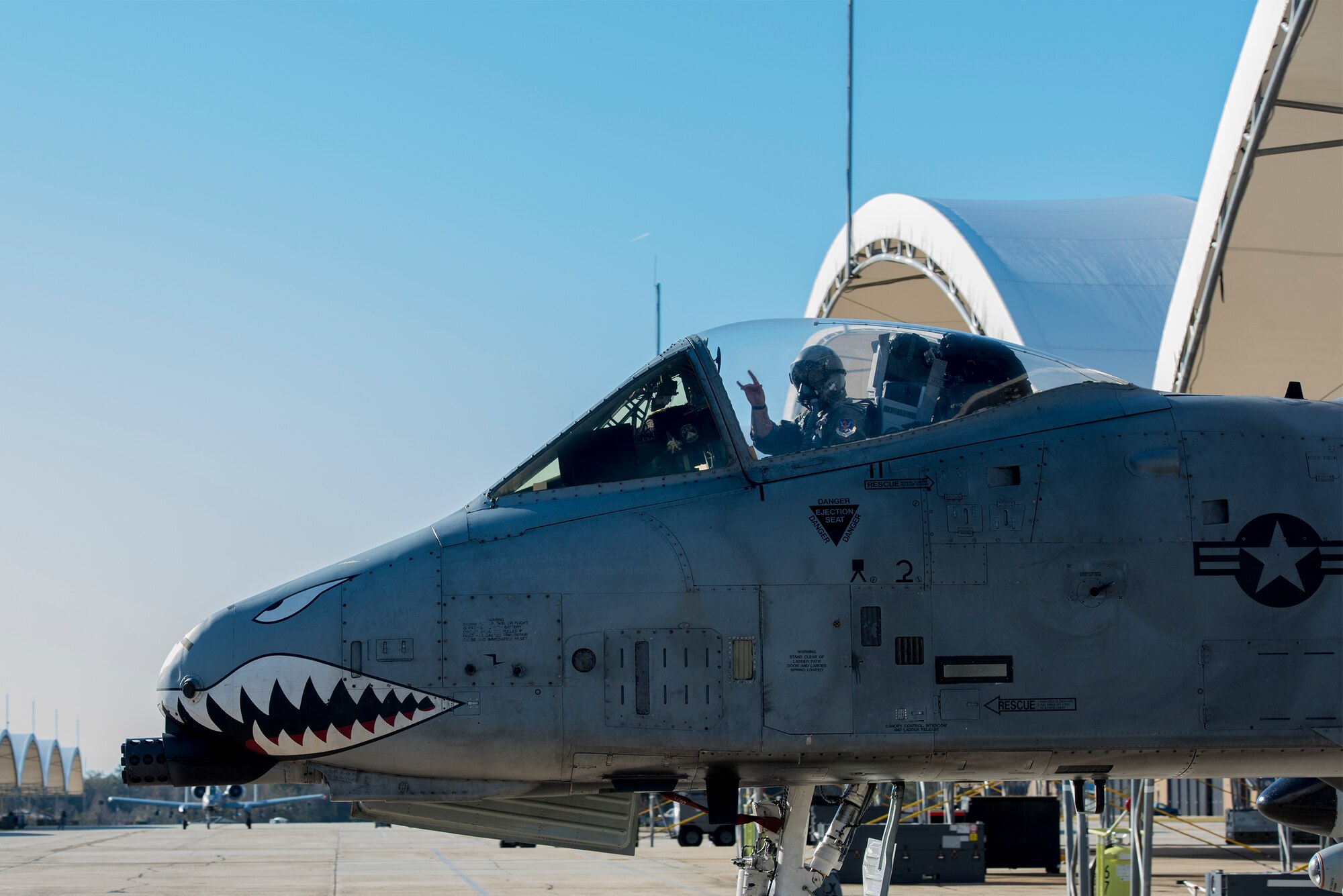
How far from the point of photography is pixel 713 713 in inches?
254

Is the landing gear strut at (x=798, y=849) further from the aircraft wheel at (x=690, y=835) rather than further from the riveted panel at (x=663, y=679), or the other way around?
the riveted panel at (x=663, y=679)

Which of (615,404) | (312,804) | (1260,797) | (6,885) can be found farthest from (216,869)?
(312,804)

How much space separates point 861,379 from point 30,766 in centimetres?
10609

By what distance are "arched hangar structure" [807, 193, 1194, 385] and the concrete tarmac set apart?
36.5 ft

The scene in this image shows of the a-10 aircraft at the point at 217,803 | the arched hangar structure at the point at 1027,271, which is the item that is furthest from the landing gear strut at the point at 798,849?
the a-10 aircraft at the point at 217,803

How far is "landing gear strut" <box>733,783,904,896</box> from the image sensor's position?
7.82 metres

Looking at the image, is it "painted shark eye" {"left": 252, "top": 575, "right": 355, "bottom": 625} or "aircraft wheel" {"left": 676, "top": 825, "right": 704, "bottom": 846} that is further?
"aircraft wheel" {"left": 676, "top": 825, "right": 704, "bottom": 846}

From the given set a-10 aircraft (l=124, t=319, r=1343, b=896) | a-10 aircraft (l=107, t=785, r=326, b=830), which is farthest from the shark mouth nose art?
a-10 aircraft (l=107, t=785, r=326, b=830)

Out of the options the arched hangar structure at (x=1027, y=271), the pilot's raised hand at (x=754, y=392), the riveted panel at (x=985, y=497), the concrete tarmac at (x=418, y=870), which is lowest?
the concrete tarmac at (x=418, y=870)

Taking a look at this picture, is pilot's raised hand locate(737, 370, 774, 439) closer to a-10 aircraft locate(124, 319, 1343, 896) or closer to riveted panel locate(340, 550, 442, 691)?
a-10 aircraft locate(124, 319, 1343, 896)

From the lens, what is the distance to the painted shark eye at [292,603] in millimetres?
6438

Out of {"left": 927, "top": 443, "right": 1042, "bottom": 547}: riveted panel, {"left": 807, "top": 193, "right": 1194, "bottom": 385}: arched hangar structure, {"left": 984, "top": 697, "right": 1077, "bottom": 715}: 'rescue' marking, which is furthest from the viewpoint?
{"left": 807, "top": 193, "right": 1194, "bottom": 385}: arched hangar structure

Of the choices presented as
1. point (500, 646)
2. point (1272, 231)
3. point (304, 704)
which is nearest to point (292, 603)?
point (304, 704)

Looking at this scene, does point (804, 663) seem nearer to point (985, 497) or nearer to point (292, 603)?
point (985, 497)
